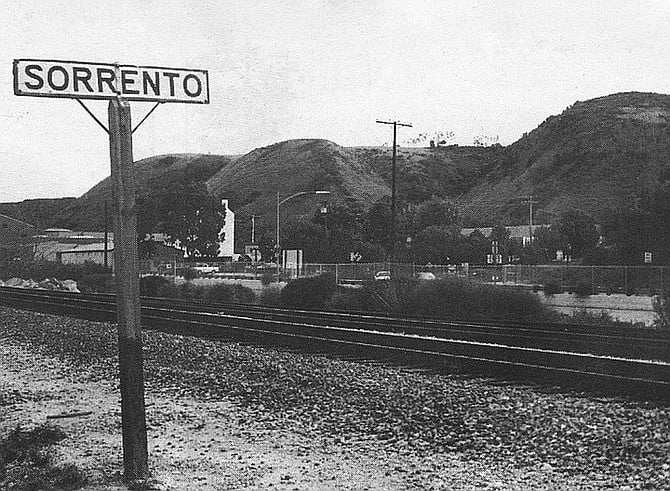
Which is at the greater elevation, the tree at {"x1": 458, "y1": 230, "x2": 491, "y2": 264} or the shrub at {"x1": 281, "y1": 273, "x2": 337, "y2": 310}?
the tree at {"x1": 458, "y1": 230, "x2": 491, "y2": 264}

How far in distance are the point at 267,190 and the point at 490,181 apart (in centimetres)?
3568

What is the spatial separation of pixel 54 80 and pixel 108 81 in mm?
458

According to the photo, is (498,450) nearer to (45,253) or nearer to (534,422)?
(534,422)

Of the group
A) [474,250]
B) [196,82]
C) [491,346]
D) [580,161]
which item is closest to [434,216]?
[474,250]

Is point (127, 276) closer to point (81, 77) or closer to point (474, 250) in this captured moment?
point (81, 77)

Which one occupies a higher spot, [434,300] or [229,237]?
[229,237]

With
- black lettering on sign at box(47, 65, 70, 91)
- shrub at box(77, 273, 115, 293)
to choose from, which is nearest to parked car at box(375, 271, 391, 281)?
shrub at box(77, 273, 115, 293)

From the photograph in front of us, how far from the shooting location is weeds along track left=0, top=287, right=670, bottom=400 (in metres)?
12.6

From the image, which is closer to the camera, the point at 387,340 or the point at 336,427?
the point at 336,427

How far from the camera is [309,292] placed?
147 ft

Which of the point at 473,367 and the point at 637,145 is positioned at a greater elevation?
the point at 637,145

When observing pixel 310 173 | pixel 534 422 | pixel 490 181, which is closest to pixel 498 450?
pixel 534 422

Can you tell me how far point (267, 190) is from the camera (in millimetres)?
144625

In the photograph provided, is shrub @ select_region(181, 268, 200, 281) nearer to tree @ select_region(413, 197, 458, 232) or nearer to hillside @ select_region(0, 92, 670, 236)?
tree @ select_region(413, 197, 458, 232)
